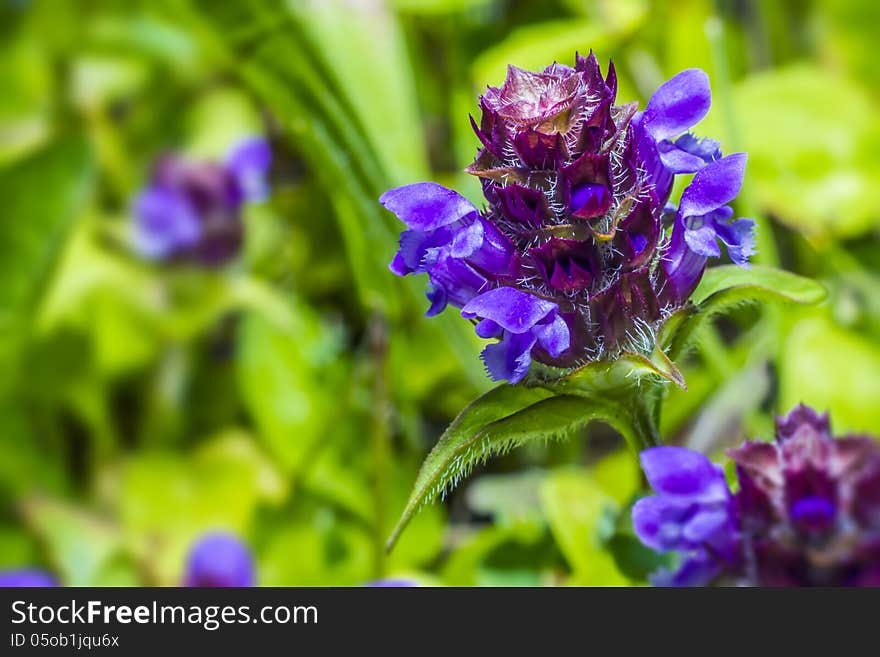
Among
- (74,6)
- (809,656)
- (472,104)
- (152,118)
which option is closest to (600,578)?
(809,656)

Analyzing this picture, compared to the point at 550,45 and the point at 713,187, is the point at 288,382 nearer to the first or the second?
the point at 550,45

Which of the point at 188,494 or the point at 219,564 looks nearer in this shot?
the point at 219,564

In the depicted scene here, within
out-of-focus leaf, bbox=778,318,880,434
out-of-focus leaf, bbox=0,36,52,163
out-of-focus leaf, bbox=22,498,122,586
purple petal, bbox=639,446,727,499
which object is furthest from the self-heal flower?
out-of-focus leaf, bbox=0,36,52,163

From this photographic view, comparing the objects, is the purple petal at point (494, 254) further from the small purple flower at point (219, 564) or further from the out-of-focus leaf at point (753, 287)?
the small purple flower at point (219, 564)

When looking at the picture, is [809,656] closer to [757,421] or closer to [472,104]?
[757,421]

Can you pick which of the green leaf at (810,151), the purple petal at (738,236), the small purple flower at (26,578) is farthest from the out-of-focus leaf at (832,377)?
the small purple flower at (26,578)

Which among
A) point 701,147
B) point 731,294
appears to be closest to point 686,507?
point 731,294
